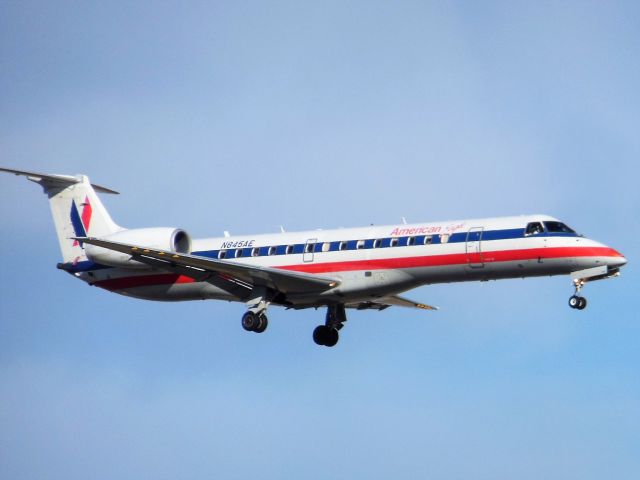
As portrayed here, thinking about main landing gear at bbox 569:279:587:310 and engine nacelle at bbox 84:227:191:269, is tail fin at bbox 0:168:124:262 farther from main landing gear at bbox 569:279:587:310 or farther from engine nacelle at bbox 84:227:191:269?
main landing gear at bbox 569:279:587:310

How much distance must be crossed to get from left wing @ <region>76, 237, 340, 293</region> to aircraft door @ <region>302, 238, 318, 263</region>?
2.75ft

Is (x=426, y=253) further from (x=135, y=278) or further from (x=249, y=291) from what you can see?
(x=135, y=278)

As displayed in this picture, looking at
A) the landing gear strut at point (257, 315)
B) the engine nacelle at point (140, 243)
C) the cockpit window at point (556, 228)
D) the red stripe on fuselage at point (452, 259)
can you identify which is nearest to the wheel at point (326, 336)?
the landing gear strut at point (257, 315)

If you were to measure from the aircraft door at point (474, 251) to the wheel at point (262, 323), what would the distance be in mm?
7794

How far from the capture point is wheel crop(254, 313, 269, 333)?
145ft

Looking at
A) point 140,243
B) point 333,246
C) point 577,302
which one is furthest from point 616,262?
point 140,243

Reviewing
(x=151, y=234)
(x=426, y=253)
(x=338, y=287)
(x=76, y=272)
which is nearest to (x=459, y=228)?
(x=426, y=253)

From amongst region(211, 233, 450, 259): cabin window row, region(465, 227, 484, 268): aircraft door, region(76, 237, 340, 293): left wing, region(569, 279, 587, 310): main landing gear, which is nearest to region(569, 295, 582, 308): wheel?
region(569, 279, 587, 310): main landing gear

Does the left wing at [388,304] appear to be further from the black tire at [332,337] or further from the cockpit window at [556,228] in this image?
the cockpit window at [556,228]

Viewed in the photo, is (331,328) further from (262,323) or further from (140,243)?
(140,243)

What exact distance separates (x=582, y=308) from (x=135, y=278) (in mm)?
17259

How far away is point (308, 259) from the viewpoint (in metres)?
44.4

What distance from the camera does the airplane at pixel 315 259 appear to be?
41.4 metres

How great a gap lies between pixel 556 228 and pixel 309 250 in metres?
8.87
